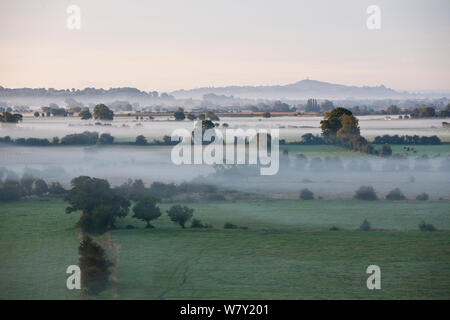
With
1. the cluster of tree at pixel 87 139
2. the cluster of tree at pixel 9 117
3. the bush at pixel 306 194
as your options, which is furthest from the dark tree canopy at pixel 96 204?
the cluster of tree at pixel 9 117

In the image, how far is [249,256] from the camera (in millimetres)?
25719

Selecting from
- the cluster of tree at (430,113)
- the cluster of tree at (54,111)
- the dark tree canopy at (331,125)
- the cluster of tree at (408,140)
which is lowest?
the cluster of tree at (408,140)

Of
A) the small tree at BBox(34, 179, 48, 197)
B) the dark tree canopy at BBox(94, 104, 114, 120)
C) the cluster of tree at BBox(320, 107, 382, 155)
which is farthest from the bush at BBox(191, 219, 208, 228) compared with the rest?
the dark tree canopy at BBox(94, 104, 114, 120)

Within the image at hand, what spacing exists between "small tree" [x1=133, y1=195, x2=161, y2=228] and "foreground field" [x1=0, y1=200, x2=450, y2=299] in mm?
530

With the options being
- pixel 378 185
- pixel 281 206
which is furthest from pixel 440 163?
pixel 281 206

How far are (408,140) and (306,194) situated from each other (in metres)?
33.8

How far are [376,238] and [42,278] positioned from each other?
675 inches

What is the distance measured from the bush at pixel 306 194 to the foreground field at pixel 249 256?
16.7 feet

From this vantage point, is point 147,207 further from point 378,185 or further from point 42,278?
point 378,185

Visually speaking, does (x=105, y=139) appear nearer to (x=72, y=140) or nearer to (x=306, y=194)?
(x=72, y=140)

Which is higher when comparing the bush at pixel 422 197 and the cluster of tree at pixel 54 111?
the cluster of tree at pixel 54 111

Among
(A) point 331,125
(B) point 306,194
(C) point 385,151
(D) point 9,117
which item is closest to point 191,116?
(A) point 331,125

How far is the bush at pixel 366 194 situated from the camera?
4291cm

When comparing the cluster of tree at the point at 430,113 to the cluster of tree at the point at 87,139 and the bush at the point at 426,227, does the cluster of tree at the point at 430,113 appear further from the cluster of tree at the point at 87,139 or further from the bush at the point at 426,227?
the bush at the point at 426,227
